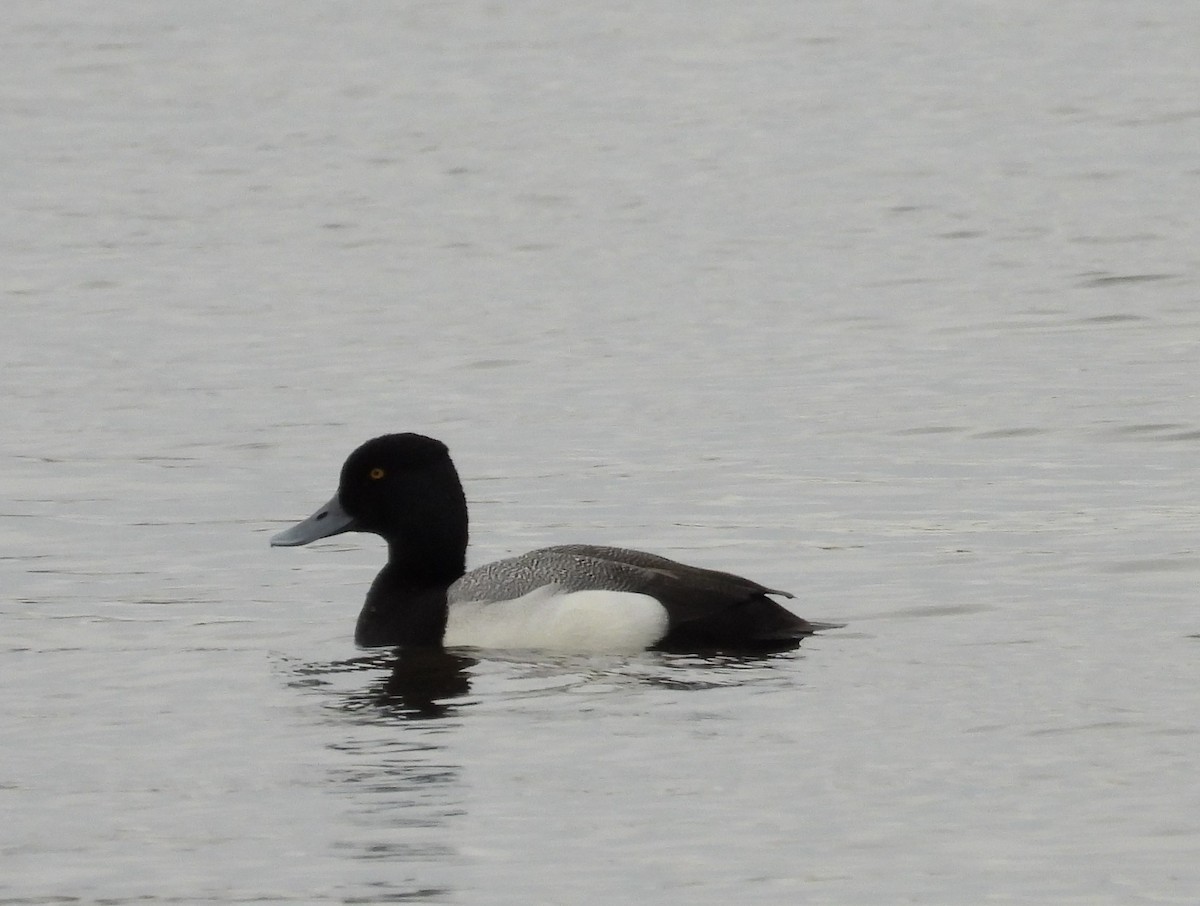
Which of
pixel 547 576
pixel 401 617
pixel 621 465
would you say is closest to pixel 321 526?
pixel 401 617

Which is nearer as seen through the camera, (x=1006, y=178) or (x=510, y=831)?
(x=510, y=831)

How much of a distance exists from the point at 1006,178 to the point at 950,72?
8.96m

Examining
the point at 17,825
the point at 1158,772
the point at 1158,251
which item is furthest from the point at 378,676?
the point at 1158,251

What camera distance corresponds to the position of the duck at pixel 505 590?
985 cm

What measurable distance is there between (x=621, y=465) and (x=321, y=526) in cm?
317

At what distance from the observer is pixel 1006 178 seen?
85.2 ft

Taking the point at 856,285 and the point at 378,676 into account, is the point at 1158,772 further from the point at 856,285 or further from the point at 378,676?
the point at 856,285

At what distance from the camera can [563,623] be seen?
33.0 feet

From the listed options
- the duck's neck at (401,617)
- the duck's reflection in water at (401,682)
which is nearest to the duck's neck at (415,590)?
the duck's neck at (401,617)

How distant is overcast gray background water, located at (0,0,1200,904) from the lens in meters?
7.41

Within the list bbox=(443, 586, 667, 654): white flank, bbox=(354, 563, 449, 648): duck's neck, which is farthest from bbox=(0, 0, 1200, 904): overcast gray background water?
bbox=(354, 563, 449, 648): duck's neck

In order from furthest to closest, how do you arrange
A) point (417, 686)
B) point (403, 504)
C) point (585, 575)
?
point (403, 504) < point (585, 575) < point (417, 686)

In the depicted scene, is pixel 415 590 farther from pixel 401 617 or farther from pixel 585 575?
pixel 585 575

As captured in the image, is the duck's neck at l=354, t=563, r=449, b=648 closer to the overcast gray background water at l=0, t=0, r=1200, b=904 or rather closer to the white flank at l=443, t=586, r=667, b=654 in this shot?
the white flank at l=443, t=586, r=667, b=654
